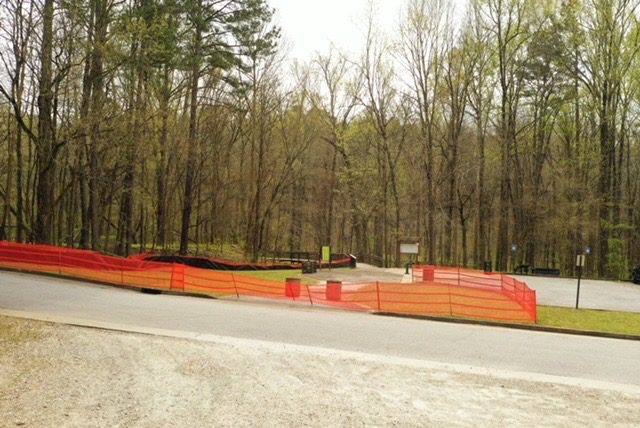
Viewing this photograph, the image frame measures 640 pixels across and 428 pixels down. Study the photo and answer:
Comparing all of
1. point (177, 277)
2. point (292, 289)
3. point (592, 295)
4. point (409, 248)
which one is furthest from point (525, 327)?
point (177, 277)

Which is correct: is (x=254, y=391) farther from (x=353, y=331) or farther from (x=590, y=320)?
(x=590, y=320)

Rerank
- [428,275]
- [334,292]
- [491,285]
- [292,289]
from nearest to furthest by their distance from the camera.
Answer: [334,292] < [292,289] < [491,285] < [428,275]

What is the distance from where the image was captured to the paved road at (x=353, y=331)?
991cm

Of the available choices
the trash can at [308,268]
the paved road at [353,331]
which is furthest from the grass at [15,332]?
the trash can at [308,268]

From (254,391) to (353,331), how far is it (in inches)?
209

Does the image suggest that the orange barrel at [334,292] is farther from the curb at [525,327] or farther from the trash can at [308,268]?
the trash can at [308,268]

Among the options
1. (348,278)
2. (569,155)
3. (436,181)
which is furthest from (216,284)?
(569,155)

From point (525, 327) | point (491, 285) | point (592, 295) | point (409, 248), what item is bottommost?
point (525, 327)

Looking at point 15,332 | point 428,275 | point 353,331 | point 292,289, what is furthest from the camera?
point 428,275

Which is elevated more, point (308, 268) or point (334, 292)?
point (308, 268)

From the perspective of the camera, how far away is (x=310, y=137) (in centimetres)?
4709

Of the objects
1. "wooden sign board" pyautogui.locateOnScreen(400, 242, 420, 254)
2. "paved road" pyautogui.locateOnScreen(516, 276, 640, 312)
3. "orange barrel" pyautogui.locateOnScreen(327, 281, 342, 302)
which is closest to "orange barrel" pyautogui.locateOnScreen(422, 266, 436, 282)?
"wooden sign board" pyautogui.locateOnScreen(400, 242, 420, 254)

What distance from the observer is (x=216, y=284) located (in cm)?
1981

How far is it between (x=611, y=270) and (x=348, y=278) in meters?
19.4
